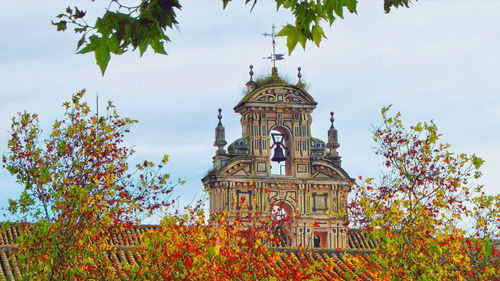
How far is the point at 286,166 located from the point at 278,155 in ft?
1.93

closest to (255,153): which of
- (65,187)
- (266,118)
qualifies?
(266,118)

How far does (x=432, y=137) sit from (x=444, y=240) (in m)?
2.18

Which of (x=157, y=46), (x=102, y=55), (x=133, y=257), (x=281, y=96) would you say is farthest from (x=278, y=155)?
(x=102, y=55)

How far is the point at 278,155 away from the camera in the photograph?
1378 inches

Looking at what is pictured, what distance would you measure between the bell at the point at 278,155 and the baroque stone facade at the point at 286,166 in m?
0.28

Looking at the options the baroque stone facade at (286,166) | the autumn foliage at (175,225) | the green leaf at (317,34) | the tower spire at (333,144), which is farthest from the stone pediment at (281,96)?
the green leaf at (317,34)

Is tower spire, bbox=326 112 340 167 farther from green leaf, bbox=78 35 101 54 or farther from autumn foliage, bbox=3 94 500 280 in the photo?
green leaf, bbox=78 35 101 54

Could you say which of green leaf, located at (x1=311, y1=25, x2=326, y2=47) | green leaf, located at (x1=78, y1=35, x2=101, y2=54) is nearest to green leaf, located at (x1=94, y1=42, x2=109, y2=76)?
green leaf, located at (x1=78, y1=35, x2=101, y2=54)

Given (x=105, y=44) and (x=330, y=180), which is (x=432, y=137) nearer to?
(x=105, y=44)

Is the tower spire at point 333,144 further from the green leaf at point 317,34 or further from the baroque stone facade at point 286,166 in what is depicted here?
the green leaf at point 317,34

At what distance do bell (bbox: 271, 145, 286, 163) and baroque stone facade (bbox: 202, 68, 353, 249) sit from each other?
283mm

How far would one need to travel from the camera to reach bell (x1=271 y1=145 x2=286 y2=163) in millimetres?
34969

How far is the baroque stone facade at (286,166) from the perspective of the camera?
3416 cm

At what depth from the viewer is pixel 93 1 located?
5.73 m
